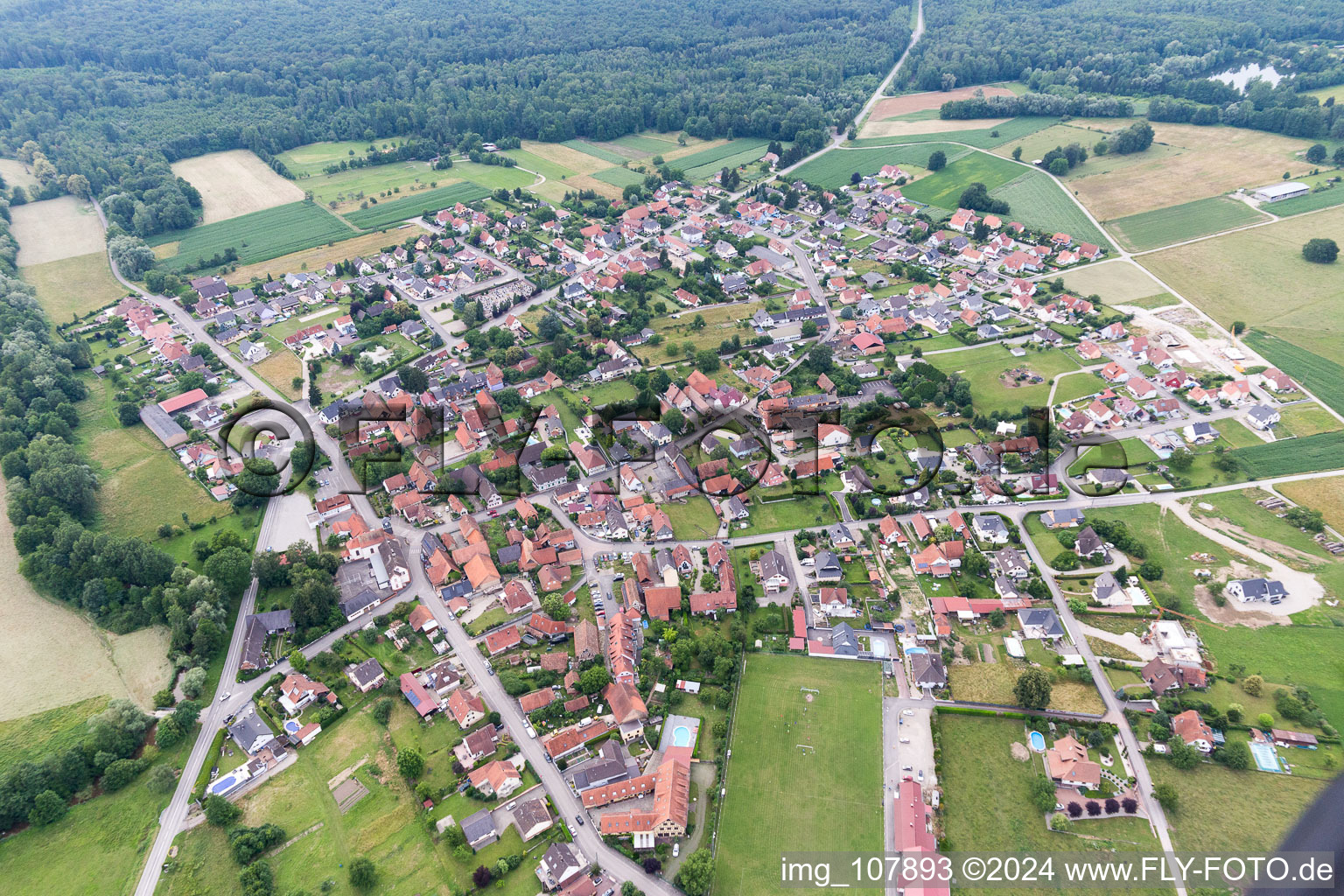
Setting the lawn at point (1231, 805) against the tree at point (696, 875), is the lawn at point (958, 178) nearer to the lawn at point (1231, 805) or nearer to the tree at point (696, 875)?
the lawn at point (1231, 805)

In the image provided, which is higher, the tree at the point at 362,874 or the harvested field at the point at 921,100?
the harvested field at the point at 921,100

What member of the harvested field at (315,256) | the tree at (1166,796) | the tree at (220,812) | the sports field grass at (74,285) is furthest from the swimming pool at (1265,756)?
the sports field grass at (74,285)

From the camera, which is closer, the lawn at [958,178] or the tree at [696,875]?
the tree at [696,875]

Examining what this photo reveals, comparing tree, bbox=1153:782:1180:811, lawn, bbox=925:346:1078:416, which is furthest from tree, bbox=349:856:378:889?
lawn, bbox=925:346:1078:416

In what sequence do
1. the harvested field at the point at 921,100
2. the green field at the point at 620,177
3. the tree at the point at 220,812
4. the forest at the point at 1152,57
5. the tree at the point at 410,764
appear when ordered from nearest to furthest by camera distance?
the tree at the point at 220,812
the tree at the point at 410,764
the green field at the point at 620,177
the forest at the point at 1152,57
the harvested field at the point at 921,100

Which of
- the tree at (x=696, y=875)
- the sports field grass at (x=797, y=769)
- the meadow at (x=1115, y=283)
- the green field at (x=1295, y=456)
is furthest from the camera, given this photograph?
the meadow at (x=1115, y=283)

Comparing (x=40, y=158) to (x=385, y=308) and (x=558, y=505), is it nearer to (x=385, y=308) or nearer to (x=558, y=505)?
(x=385, y=308)
